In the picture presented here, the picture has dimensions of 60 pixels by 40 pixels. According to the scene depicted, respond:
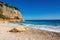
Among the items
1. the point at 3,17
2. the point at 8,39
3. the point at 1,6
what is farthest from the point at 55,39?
the point at 1,6

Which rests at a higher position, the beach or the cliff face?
the cliff face

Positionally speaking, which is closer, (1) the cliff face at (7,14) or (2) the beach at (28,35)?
(2) the beach at (28,35)

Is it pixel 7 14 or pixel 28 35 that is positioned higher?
pixel 7 14

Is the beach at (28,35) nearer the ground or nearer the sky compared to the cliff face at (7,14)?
nearer the ground

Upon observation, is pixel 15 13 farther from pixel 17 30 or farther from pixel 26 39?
pixel 26 39

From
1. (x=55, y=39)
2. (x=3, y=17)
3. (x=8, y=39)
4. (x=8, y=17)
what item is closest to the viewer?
(x=8, y=39)

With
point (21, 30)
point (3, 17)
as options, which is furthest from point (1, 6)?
point (21, 30)

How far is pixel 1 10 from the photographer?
58906mm

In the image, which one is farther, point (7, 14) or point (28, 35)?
point (7, 14)

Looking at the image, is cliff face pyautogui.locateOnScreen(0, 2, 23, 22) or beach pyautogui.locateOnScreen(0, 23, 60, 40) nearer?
beach pyautogui.locateOnScreen(0, 23, 60, 40)

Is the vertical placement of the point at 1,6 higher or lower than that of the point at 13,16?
higher

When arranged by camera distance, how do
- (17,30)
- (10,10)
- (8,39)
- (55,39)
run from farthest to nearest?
(10,10) < (17,30) < (55,39) < (8,39)

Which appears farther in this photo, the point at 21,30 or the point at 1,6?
the point at 1,6

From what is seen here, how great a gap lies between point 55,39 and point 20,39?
107 inches
